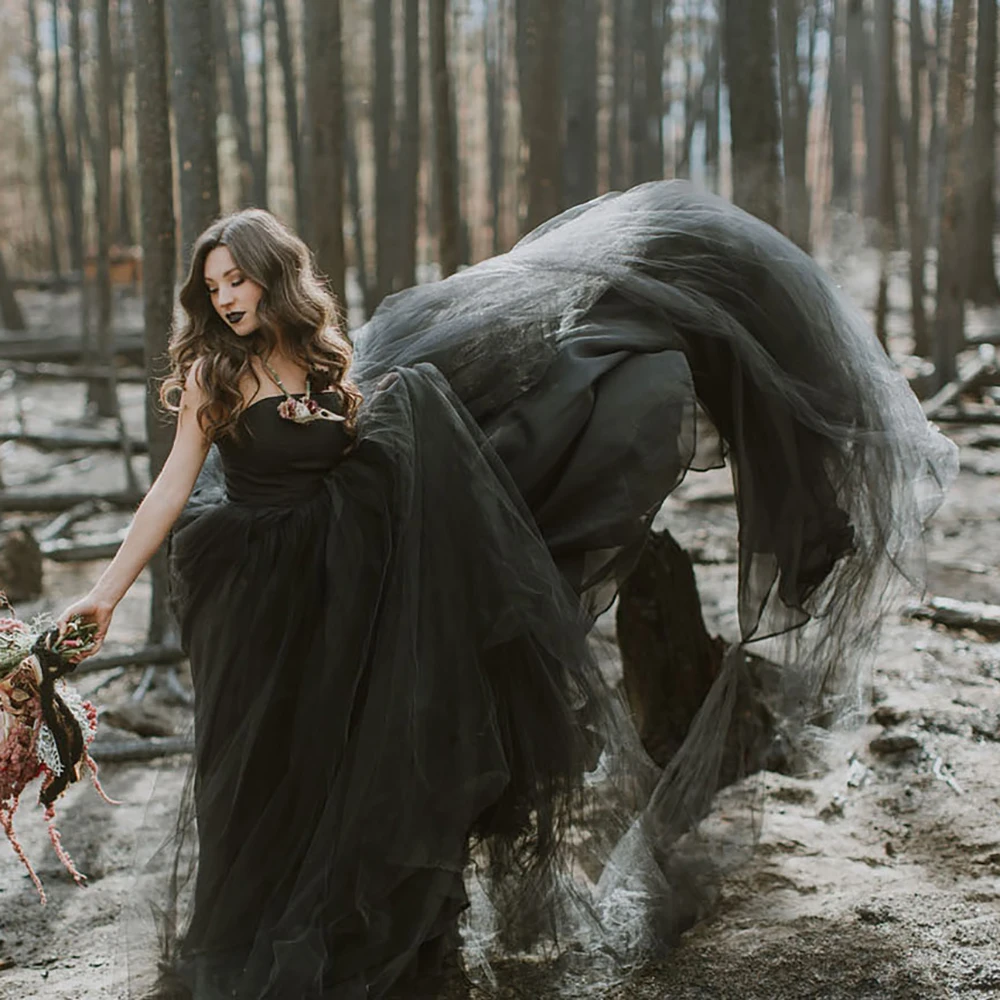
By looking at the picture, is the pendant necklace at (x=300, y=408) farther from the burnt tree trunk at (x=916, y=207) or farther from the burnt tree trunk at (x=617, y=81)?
the burnt tree trunk at (x=617, y=81)

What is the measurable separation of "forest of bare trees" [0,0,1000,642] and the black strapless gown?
222 cm

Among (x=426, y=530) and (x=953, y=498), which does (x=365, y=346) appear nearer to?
(x=426, y=530)

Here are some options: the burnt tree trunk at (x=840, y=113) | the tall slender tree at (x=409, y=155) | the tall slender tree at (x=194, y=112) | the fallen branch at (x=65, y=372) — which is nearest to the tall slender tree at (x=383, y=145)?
the tall slender tree at (x=409, y=155)

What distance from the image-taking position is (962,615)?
5.23 m

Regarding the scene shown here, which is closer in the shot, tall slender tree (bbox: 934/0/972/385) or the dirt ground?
the dirt ground

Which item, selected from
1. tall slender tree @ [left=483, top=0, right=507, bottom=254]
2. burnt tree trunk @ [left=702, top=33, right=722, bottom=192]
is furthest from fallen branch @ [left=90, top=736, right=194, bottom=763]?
burnt tree trunk @ [left=702, top=33, right=722, bottom=192]

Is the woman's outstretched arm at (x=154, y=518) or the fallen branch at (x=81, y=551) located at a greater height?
the woman's outstretched arm at (x=154, y=518)

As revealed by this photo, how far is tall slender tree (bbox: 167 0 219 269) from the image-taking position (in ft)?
15.7

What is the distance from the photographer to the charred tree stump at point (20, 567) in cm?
707

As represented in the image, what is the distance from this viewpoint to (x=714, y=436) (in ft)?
11.5

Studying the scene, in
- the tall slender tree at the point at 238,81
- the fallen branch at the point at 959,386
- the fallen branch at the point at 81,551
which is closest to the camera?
the fallen branch at the point at 81,551

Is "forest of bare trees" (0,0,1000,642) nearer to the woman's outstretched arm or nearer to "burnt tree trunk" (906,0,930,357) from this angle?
"burnt tree trunk" (906,0,930,357)

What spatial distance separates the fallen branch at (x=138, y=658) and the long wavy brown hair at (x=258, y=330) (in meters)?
2.92

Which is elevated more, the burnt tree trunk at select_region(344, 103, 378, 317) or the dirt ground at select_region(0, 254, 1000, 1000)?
the burnt tree trunk at select_region(344, 103, 378, 317)
